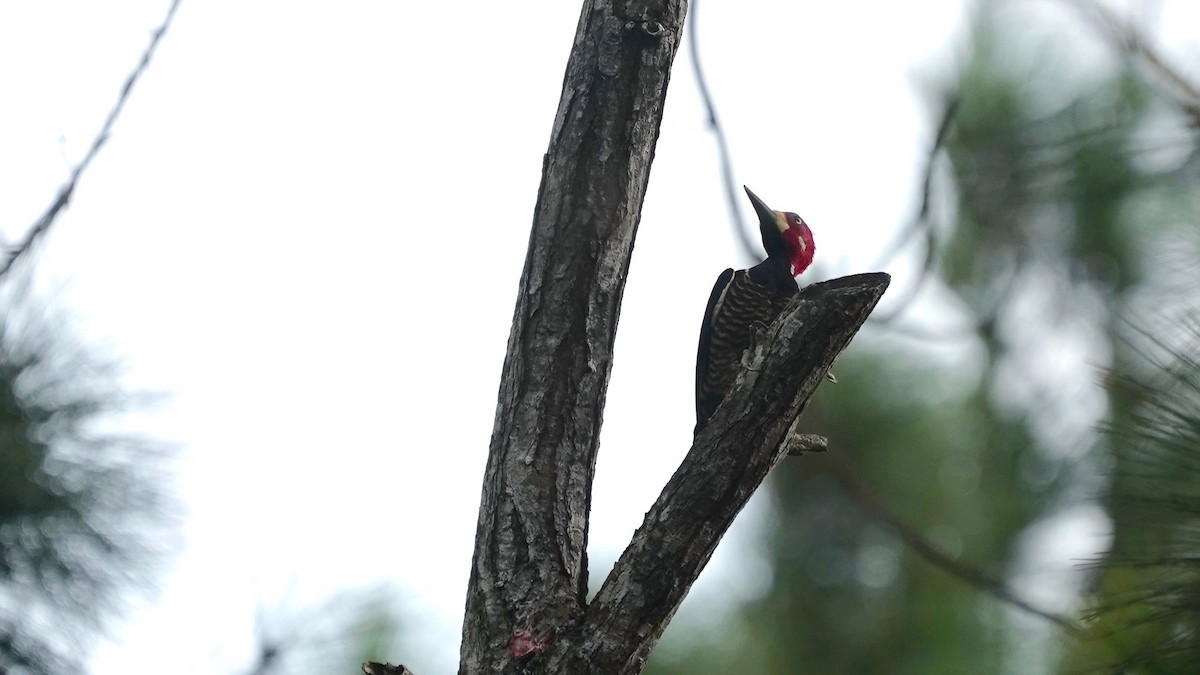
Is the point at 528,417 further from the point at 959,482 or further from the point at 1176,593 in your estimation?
the point at 959,482

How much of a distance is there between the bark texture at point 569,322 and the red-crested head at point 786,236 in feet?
4.88

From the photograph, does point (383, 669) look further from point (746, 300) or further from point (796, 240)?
point (796, 240)

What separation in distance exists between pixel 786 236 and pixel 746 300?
1.12 ft

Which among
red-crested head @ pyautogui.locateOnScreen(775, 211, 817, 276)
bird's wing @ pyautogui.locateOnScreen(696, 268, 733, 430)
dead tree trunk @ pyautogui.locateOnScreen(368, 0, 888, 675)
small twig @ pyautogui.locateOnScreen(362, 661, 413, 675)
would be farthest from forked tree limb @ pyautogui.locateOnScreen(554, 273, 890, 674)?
red-crested head @ pyautogui.locateOnScreen(775, 211, 817, 276)

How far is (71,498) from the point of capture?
2.40 m

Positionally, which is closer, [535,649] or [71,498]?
[535,649]

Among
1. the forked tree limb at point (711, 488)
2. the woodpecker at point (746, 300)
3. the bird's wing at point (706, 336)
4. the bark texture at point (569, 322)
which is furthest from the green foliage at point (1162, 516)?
the bird's wing at point (706, 336)

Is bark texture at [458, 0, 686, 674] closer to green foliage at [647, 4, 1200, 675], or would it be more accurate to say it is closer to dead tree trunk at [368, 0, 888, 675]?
dead tree trunk at [368, 0, 888, 675]

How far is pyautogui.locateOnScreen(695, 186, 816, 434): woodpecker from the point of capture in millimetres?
3098

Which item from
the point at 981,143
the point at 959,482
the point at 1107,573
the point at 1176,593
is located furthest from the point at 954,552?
the point at 1176,593

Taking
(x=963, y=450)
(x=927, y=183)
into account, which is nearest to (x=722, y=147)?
(x=927, y=183)

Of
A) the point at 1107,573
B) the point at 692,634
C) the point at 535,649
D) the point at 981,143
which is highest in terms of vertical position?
the point at 981,143

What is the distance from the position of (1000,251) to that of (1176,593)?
3.01 m

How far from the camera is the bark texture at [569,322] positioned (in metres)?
1.66
